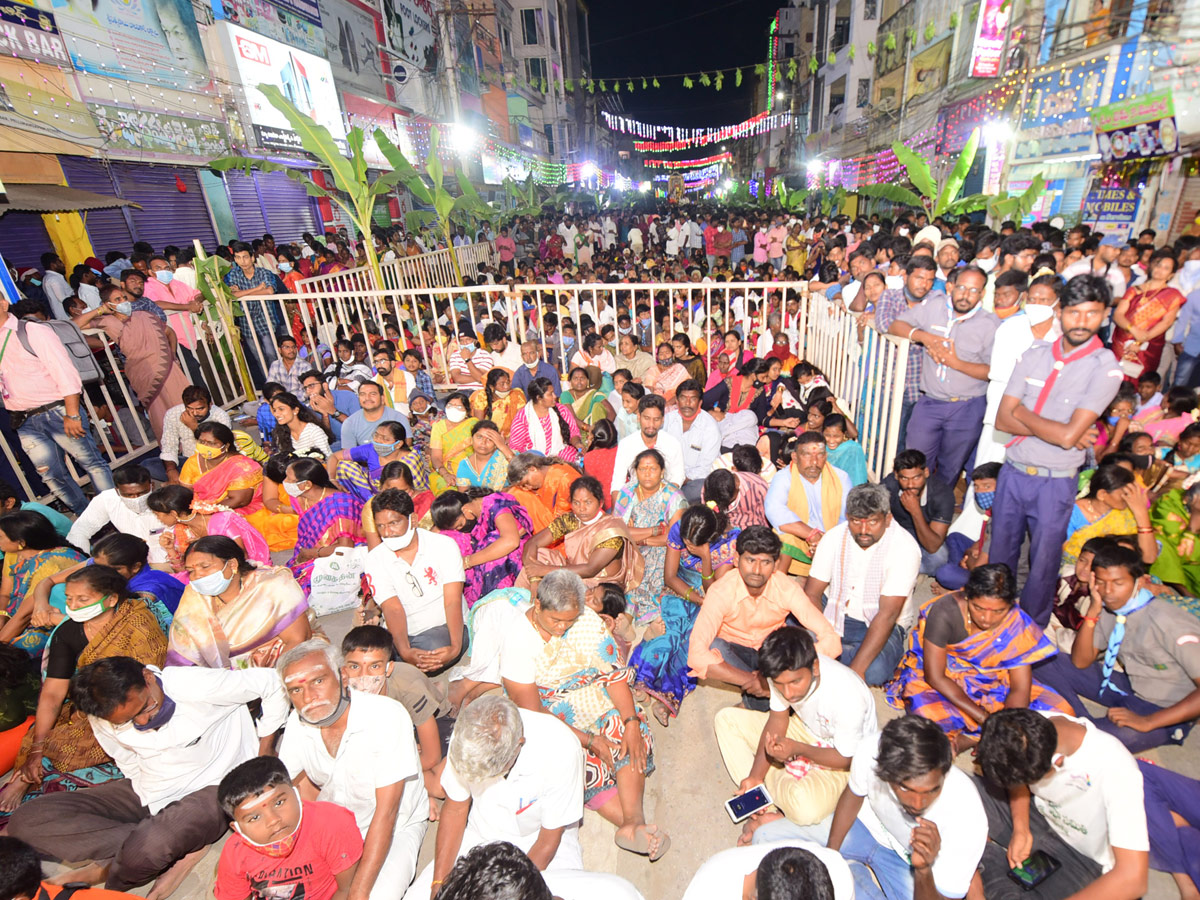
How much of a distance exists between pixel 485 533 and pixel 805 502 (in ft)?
7.75

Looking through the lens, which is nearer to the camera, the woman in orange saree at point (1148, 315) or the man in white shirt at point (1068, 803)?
the man in white shirt at point (1068, 803)

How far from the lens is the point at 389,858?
2.61m

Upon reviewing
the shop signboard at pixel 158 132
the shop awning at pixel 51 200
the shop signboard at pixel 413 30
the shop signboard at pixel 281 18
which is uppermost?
the shop signboard at pixel 413 30

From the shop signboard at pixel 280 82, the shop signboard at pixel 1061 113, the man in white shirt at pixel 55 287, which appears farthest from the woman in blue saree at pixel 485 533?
the shop signboard at pixel 1061 113

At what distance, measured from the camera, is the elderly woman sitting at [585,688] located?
2871 millimetres

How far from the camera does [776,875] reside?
1696 mm

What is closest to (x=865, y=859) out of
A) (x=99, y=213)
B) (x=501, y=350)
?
(x=501, y=350)

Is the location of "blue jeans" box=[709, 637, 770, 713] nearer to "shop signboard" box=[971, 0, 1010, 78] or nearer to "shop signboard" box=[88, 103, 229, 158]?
"shop signboard" box=[88, 103, 229, 158]

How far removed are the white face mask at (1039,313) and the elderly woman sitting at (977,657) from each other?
2.42 metres

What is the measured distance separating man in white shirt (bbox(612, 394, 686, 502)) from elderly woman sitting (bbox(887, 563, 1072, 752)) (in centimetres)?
216

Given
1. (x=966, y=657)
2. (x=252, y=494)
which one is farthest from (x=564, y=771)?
(x=252, y=494)

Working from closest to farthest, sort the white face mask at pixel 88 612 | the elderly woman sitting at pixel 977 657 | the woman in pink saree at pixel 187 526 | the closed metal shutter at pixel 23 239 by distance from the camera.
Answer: the elderly woman sitting at pixel 977 657 → the white face mask at pixel 88 612 → the woman in pink saree at pixel 187 526 → the closed metal shutter at pixel 23 239

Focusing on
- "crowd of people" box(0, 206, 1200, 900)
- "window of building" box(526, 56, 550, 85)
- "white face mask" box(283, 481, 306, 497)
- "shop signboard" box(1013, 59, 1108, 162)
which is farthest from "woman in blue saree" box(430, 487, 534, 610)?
"window of building" box(526, 56, 550, 85)

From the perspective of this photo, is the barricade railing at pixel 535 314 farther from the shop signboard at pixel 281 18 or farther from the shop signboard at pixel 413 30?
the shop signboard at pixel 413 30
